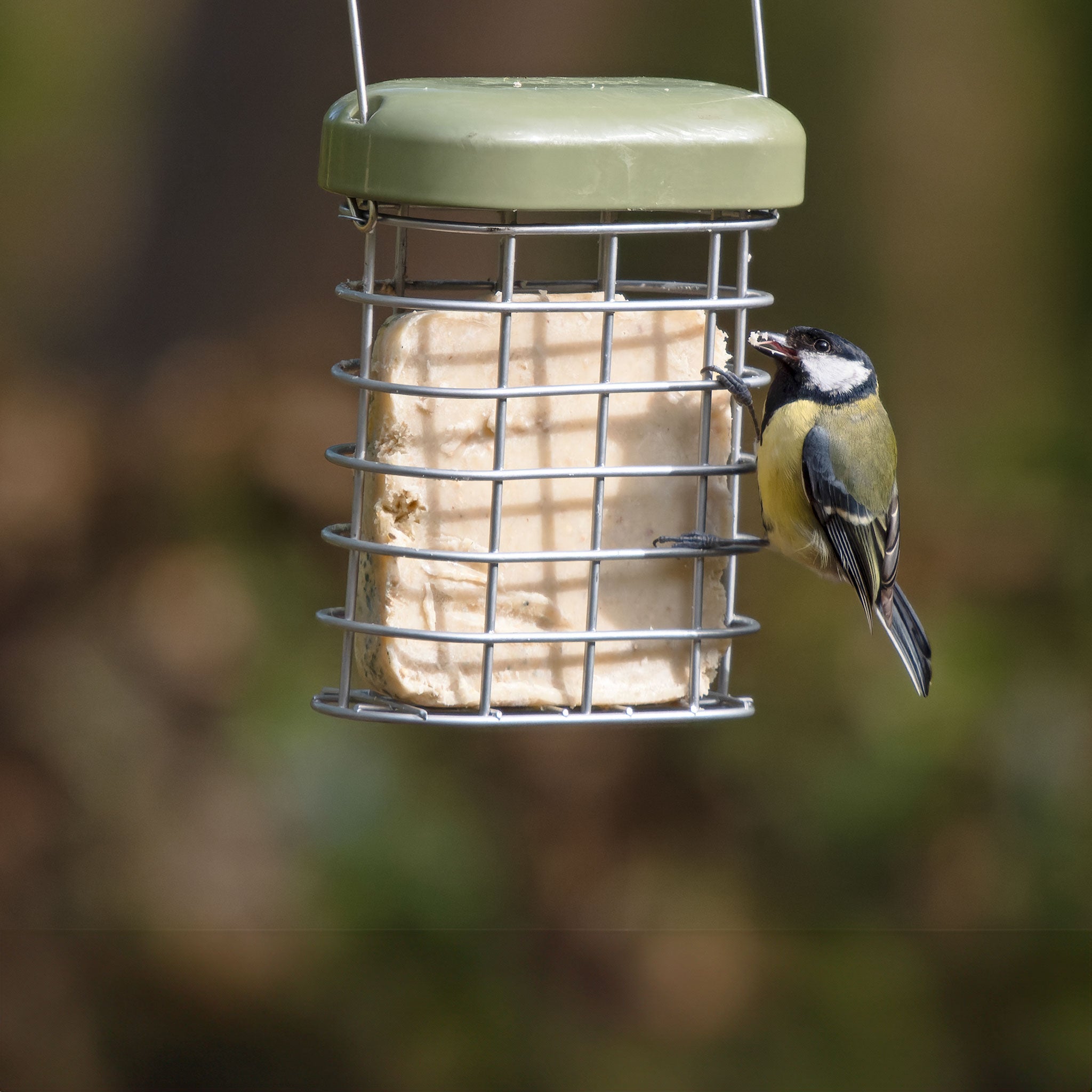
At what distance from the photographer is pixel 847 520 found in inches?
105

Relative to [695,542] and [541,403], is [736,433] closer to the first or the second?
[695,542]

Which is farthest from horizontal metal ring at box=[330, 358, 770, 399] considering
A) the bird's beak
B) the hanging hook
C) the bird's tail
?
the bird's tail

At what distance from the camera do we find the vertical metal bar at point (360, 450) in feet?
7.04

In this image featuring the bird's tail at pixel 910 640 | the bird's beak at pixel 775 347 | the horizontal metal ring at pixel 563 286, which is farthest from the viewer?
the bird's tail at pixel 910 640

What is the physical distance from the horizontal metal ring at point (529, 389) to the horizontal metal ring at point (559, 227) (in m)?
0.23

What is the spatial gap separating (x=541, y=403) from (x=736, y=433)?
1.32ft

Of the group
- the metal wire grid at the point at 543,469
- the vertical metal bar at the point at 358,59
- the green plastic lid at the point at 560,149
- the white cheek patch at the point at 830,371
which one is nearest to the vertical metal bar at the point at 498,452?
the metal wire grid at the point at 543,469

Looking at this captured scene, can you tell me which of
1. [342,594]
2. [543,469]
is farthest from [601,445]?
[342,594]

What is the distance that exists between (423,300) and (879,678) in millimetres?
3163

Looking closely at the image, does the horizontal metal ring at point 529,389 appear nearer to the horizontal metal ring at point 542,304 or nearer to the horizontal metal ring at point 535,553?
the horizontal metal ring at point 542,304

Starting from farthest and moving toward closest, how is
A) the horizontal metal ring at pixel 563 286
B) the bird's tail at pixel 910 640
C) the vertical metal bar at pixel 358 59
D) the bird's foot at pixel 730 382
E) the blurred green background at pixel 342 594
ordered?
1. the blurred green background at pixel 342 594
2. the bird's tail at pixel 910 640
3. the horizontal metal ring at pixel 563 286
4. the bird's foot at pixel 730 382
5. the vertical metal bar at pixel 358 59

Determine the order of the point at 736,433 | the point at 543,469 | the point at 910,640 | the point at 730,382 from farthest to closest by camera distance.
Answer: the point at 910,640 < the point at 736,433 < the point at 730,382 < the point at 543,469

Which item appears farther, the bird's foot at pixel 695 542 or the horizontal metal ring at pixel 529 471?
the bird's foot at pixel 695 542

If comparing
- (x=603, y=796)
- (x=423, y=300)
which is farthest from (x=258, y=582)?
(x=423, y=300)
